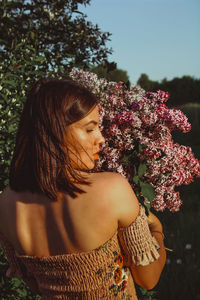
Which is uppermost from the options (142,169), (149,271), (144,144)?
(144,144)

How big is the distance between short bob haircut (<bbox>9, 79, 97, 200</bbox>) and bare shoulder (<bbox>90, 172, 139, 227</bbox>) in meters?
0.08

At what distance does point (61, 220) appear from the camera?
4.21 feet

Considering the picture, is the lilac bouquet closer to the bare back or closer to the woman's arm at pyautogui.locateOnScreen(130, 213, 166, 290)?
the woman's arm at pyautogui.locateOnScreen(130, 213, 166, 290)

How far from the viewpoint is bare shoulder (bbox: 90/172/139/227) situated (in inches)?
49.6

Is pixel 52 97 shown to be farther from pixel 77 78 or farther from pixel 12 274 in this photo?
pixel 12 274

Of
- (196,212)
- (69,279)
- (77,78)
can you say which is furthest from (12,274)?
(196,212)

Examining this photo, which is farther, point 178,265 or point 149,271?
point 178,265

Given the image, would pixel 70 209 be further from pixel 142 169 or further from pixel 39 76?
pixel 39 76

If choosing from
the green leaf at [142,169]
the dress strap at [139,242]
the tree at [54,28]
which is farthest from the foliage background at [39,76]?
the dress strap at [139,242]

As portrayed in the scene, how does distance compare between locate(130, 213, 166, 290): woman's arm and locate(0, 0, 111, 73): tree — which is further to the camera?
locate(0, 0, 111, 73): tree

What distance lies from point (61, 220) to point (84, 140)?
35cm

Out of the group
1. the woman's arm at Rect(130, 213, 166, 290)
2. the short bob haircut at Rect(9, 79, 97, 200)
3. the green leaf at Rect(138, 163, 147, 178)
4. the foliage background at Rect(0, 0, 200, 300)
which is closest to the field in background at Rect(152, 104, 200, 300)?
the foliage background at Rect(0, 0, 200, 300)

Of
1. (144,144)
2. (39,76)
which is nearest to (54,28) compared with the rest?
(39,76)

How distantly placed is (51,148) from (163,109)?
81 cm
